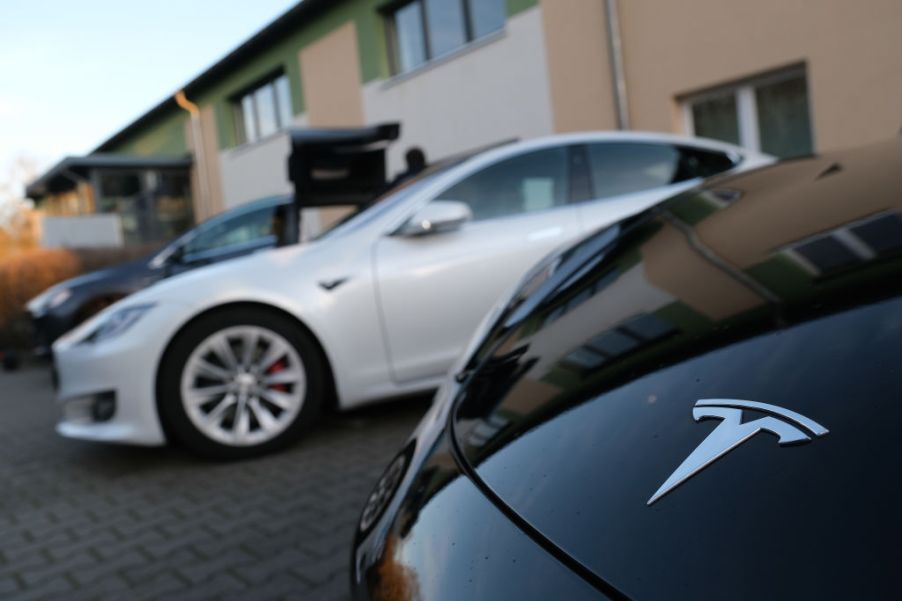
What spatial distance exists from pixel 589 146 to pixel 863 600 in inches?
157

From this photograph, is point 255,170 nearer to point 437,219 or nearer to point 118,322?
point 118,322

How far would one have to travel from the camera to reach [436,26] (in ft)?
39.2

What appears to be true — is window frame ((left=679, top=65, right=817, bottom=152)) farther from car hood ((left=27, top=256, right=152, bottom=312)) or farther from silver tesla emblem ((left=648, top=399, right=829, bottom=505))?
silver tesla emblem ((left=648, top=399, right=829, bottom=505))

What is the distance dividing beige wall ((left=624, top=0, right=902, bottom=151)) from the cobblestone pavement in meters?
4.96

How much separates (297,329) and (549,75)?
6899 millimetres

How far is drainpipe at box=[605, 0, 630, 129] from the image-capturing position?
887 cm

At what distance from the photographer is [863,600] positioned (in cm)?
70

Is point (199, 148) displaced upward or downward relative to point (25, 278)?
upward

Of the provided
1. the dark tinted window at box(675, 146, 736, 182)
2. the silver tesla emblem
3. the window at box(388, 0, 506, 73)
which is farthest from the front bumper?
the window at box(388, 0, 506, 73)

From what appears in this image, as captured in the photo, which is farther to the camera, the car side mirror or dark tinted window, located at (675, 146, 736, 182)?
dark tinted window, located at (675, 146, 736, 182)

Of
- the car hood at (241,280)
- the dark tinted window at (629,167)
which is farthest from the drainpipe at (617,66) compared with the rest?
the car hood at (241,280)

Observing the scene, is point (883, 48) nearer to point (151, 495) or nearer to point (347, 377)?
point (347, 377)

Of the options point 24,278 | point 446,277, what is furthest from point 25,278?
point 446,277

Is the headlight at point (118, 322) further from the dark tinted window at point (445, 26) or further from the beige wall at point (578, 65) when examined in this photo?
the dark tinted window at point (445, 26)
